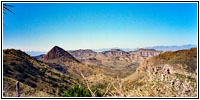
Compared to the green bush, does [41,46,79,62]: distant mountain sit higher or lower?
lower

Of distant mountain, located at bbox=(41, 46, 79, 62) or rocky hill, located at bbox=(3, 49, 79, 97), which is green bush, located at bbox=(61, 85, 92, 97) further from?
distant mountain, located at bbox=(41, 46, 79, 62)

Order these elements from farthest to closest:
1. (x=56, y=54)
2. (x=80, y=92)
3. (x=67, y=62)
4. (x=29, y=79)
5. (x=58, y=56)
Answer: (x=56, y=54)
(x=58, y=56)
(x=67, y=62)
(x=29, y=79)
(x=80, y=92)

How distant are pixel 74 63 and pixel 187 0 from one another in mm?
128799

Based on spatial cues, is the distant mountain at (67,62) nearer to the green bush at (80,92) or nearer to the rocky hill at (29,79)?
the rocky hill at (29,79)

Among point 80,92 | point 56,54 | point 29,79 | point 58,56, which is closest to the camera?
point 80,92

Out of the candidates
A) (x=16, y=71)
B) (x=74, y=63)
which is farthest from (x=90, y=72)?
(x=16, y=71)

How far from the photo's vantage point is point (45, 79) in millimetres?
46281

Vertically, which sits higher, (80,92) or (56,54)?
(80,92)

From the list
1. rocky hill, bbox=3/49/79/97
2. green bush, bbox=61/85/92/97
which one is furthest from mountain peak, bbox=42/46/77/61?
green bush, bbox=61/85/92/97

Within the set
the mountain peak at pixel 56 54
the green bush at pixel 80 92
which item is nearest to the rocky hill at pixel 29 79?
the green bush at pixel 80 92

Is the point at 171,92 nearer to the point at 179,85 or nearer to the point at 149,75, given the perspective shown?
the point at 179,85

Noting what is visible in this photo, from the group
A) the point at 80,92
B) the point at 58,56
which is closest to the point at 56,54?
the point at 58,56

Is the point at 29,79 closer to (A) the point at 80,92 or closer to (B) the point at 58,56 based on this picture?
(A) the point at 80,92

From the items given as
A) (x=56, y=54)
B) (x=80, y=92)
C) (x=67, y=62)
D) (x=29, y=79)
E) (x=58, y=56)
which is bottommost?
(x=67, y=62)
